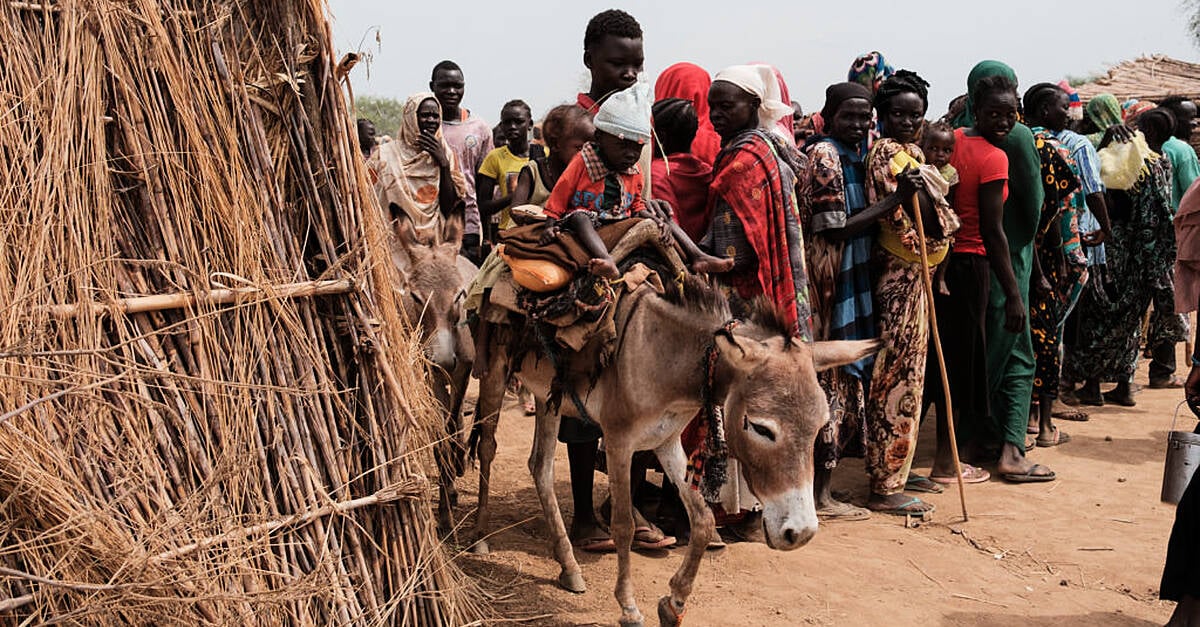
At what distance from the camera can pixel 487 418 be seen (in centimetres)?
484

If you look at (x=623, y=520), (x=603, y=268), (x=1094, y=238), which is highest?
(x=603, y=268)

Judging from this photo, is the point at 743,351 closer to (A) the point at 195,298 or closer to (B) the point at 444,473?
(A) the point at 195,298

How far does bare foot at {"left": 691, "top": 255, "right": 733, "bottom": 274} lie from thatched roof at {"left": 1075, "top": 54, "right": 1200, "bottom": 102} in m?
11.7

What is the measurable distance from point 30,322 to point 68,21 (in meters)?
0.95

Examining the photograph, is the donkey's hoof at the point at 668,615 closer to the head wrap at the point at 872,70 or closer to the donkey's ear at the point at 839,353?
the donkey's ear at the point at 839,353

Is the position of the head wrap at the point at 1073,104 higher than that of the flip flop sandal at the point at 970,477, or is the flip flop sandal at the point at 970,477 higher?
the head wrap at the point at 1073,104

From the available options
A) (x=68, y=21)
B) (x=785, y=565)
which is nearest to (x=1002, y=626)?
(x=785, y=565)

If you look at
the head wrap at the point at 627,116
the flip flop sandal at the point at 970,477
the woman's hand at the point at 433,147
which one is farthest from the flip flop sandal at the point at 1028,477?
the woman's hand at the point at 433,147

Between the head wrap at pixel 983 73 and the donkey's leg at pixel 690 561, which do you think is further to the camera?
the head wrap at pixel 983 73

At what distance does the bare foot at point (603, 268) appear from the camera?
3.95 m

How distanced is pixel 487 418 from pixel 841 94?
2.74 m

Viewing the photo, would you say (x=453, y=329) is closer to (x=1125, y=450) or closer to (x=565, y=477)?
(x=565, y=477)

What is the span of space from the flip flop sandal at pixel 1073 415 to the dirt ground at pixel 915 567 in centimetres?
172

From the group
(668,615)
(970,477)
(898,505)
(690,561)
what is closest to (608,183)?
(690,561)
